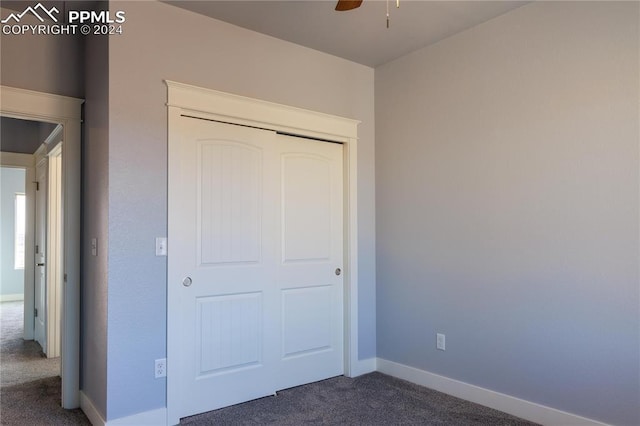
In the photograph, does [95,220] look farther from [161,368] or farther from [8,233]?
[8,233]

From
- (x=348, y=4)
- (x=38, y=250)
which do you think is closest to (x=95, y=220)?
(x=348, y=4)

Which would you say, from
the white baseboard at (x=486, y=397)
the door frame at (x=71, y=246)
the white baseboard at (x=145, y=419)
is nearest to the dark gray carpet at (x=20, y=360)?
the door frame at (x=71, y=246)

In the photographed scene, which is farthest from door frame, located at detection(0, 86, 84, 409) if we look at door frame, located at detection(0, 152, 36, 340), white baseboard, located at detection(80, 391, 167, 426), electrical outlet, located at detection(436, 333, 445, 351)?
electrical outlet, located at detection(436, 333, 445, 351)

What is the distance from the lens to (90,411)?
9.04 feet

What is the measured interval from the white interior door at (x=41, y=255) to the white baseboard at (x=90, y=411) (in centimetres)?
177

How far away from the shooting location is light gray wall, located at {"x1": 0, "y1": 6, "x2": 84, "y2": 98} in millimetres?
2723

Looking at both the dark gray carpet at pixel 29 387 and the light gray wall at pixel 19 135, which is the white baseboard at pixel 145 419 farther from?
the light gray wall at pixel 19 135

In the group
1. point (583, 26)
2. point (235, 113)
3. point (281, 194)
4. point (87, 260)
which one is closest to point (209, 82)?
point (235, 113)

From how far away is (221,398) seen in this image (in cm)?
293

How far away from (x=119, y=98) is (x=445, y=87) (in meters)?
2.39

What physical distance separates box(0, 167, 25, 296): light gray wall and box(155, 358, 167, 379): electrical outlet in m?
6.92

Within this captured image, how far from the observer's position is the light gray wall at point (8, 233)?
766 cm

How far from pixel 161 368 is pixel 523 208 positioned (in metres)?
2.63

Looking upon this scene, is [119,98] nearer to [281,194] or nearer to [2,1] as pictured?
Answer: [2,1]
